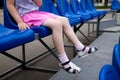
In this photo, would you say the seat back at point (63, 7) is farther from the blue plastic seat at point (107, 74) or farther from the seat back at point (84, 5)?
the blue plastic seat at point (107, 74)

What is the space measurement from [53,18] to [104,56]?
40.3 inches

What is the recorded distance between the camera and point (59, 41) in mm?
1763

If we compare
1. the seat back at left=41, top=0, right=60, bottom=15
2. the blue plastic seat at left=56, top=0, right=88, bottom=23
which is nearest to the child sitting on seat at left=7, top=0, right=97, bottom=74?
the seat back at left=41, top=0, right=60, bottom=15

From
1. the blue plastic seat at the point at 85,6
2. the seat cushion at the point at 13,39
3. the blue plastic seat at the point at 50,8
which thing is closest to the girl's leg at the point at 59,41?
the seat cushion at the point at 13,39

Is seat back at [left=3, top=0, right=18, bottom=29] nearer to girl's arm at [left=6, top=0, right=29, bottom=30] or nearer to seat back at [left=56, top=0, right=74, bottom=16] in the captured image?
girl's arm at [left=6, top=0, right=29, bottom=30]

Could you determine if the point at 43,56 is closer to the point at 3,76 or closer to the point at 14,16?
the point at 3,76

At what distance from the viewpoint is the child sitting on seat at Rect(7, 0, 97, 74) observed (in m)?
1.78

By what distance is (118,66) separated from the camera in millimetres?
869

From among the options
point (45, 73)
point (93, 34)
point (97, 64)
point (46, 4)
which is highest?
point (46, 4)

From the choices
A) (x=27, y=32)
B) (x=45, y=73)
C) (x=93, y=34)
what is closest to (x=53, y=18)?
(x=27, y=32)

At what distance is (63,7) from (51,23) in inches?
53.3

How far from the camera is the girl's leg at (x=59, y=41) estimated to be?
5.81 feet

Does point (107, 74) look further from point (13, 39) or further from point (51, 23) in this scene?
point (51, 23)

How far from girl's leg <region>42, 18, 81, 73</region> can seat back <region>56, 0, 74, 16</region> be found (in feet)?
3.81
